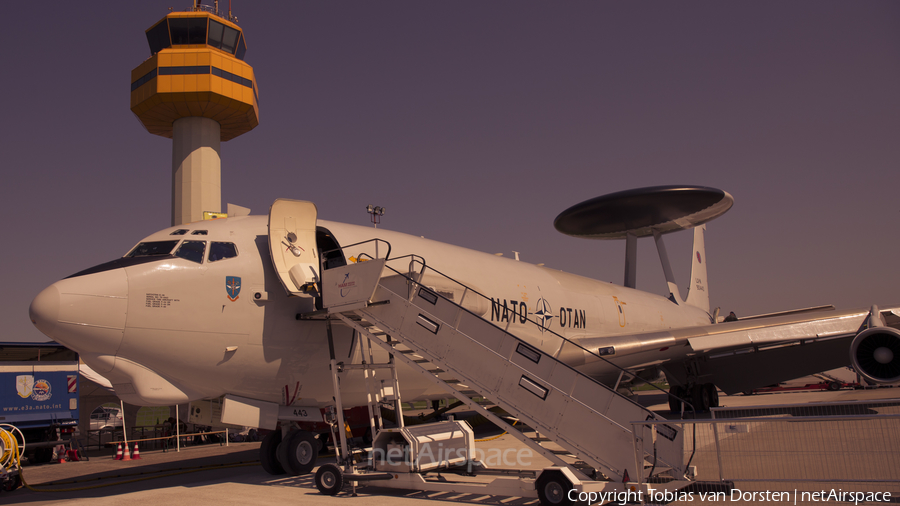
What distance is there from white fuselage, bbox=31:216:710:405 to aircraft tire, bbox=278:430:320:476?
752 mm

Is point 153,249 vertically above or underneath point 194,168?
underneath

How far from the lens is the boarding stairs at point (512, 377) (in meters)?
7.96

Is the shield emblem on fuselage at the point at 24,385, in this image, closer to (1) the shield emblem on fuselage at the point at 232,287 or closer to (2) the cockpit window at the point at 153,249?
(2) the cockpit window at the point at 153,249

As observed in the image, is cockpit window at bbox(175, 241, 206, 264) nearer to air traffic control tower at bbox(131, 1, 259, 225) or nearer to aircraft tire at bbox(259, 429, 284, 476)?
aircraft tire at bbox(259, 429, 284, 476)

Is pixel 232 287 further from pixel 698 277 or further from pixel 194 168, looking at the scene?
pixel 194 168

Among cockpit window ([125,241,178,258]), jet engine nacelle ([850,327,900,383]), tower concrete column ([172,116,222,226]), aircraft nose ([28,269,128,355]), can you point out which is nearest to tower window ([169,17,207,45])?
tower concrete column ([172,116,222,226])

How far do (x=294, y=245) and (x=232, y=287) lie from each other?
1.39 metres

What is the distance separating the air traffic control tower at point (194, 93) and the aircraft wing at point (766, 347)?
31.4 m

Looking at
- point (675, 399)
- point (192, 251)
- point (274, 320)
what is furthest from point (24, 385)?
point (675, 399)

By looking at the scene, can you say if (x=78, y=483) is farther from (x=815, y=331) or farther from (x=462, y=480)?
(x=815, y=331)

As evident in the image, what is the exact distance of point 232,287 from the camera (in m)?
9.81

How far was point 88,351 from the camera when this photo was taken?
28.6ft

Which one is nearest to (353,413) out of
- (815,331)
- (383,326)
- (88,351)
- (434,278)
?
(434,278)

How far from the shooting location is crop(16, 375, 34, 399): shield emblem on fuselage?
1742cm
